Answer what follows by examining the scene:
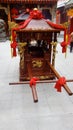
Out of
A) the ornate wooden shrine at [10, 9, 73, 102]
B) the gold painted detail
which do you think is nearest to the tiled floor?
the ornate wooden shrine at [10, 9, 73, 102]

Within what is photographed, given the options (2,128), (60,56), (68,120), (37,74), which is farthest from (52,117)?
(60,56)

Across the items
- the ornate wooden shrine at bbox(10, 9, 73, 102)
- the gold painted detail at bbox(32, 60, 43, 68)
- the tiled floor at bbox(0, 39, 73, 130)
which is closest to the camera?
the tiled floor at bbox(0, 39, 73, 130)

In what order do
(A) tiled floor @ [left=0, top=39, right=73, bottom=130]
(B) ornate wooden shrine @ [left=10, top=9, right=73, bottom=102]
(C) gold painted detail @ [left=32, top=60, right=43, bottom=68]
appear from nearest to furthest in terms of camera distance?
(A) tiled floor @ [left=0, top=39, right=73, bottom=130] < (B) ornate wooden shrine @ [left=10, top=9, right=73, bottom=102] < (C) gold painted detail @ [left=32, top=60, right=43, bottom=68]

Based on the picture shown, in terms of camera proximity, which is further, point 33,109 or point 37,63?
point 37,63

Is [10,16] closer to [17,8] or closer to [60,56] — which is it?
[17,8]

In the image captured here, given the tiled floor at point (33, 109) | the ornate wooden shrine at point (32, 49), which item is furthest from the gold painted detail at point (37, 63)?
the tiled floor at point (33, 109)

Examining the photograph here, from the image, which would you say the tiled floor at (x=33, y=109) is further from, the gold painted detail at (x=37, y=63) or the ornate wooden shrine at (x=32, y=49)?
the gold painted detail at (x=37, y=63)

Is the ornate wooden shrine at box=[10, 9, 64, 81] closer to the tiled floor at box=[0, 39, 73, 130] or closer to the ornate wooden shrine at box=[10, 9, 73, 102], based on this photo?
the ornate wooden shrine at box=[10, 9, 73, 102]

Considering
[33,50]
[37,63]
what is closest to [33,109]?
[37,63]

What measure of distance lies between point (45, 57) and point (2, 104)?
1.97m

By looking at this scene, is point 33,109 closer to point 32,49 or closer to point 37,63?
point 37,63

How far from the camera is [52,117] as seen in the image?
146 inches

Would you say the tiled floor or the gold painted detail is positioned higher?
the gold painted detail

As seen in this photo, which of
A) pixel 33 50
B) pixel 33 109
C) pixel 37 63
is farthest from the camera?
pixel 33 50
